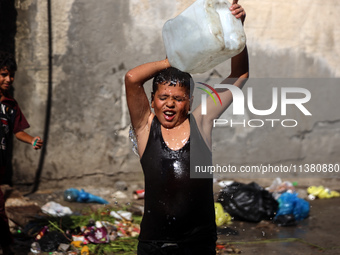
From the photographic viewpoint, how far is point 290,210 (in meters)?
5.46

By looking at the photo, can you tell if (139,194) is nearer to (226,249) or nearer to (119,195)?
(119,195)

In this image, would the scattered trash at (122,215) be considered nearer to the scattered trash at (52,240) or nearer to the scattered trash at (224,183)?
the scattered trash at (52,240)

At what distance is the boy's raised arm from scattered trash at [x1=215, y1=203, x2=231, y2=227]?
2451mm

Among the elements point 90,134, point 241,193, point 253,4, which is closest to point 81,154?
point 90,134

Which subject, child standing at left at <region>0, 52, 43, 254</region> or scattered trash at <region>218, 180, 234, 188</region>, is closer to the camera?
child standing at left at <region>0, 52, 43, 254</region>

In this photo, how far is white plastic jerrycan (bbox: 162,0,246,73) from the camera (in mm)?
2908

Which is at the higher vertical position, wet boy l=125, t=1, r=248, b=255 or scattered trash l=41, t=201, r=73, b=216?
wet boy l=125, t=1, r=248, b=255

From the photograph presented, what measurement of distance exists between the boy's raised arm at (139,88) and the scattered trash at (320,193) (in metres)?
3.66

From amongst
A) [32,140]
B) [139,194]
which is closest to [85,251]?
[32,140]

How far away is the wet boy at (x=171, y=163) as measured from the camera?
9.59ft

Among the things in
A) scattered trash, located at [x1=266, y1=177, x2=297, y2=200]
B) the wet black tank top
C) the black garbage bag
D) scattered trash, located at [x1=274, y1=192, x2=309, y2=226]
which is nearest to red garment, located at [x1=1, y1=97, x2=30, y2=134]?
the wet black tank top

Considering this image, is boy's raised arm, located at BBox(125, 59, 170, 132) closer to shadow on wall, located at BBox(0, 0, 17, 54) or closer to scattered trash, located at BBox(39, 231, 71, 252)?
scattered trash, located at BBox(39, 231, 71, 252)

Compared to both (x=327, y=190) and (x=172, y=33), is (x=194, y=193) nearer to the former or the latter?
(x=172, y=33)

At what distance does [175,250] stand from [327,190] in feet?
12.7
